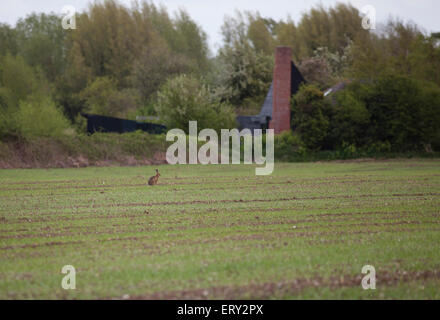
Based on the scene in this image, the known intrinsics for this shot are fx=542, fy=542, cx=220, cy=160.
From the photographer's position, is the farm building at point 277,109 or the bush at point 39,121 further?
the farm building at point 277,109

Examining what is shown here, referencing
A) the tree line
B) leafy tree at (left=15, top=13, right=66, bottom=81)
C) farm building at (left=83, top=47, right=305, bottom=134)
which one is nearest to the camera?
farm building at (left=83, top=47, right=305, bottom=134)

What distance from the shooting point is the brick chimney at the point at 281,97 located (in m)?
46.4

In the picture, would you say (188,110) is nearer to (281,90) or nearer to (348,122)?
(281,90)

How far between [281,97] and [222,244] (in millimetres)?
38520

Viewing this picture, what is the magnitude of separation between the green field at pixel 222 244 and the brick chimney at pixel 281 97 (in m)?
29.0

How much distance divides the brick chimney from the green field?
2900cm

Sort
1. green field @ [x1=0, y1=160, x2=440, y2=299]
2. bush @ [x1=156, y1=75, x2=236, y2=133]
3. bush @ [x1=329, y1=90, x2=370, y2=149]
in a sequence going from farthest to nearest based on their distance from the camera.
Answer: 1. bush @ [x1=156, y1=75, x2=236, y2=133]
2. bush @ [x1=329, y1=90, x2=370, y2=149]
3. green field @ [x1=0, y1=160, x2=440, y2=299]

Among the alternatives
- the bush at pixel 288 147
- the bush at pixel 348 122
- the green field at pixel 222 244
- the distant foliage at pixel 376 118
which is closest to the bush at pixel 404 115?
the distant foliage at pixel 376 118

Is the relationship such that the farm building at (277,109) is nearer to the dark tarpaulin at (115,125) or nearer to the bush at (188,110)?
the dark tarpaulin at (115,125)

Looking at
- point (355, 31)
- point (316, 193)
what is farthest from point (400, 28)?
point (316, 193)

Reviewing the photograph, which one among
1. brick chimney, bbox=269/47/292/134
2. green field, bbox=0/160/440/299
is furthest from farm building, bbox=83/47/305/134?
green field, bbox=0/160/440/299

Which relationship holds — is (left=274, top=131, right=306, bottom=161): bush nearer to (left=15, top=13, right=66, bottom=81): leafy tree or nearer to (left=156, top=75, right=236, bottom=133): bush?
(left=156, top=75, right=236, bottom=133): bush

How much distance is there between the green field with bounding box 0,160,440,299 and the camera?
703 cm

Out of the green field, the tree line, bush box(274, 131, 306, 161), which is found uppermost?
the tree line
